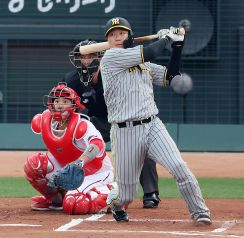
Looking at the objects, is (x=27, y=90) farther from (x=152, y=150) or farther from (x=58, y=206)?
(x=152, y=150)

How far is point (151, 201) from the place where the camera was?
903 cm

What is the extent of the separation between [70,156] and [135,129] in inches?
49.2

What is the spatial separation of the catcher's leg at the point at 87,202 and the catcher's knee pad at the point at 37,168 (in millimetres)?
276

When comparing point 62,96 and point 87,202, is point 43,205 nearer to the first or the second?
point 87,202

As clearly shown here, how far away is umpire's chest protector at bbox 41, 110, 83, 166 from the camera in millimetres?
8299

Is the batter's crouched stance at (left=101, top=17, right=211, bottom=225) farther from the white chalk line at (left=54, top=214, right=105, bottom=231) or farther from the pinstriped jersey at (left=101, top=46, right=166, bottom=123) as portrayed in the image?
the white chalk line at (left=54, top=214, right=105, bottom=231)

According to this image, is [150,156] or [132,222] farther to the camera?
[132,222]

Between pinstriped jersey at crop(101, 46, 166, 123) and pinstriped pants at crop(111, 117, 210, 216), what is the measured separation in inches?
3.9

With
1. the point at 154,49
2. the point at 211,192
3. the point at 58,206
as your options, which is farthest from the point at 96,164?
the point at 211,192

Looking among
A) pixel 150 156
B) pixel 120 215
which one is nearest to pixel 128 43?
pixel 150 156

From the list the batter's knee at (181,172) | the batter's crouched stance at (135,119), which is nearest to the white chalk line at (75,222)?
the batter's crouched stance at (135,119)

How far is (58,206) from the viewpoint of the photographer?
348 inches

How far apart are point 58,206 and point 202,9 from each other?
7.67 m

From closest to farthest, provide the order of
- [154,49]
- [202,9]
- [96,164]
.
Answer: [154,49], [96,164], [202,9]
